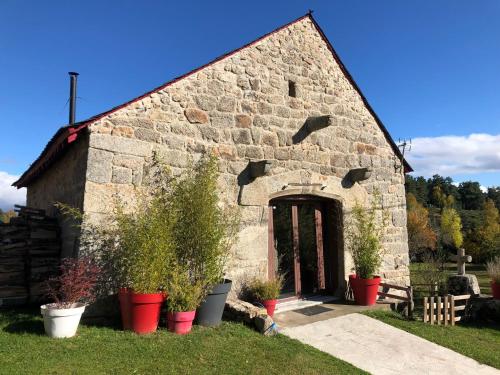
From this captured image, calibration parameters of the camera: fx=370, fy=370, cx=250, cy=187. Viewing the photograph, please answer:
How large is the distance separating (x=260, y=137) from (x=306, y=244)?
241 cm

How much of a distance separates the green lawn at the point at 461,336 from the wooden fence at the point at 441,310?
17cm

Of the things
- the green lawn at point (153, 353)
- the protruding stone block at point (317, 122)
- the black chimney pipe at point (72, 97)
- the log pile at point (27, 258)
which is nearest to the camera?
the green lawn at point (153, 353)

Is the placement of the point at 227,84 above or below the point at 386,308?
above

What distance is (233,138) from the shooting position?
251 inches

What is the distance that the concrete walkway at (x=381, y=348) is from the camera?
454cm

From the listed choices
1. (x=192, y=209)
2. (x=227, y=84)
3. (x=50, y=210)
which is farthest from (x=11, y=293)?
(x=227, y=84)

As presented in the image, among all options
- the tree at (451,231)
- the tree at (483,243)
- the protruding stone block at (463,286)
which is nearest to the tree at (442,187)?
the tree at (451,231)

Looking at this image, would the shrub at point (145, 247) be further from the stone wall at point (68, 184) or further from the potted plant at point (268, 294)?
the potted plant at point (268, 294)

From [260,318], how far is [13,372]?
2866 mm

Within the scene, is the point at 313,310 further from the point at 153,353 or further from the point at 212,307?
the point at 153,353

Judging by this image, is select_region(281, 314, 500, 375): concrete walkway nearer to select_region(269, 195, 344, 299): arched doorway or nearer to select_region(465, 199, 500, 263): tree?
select_region(269, 195, 344, 299): arched doorway

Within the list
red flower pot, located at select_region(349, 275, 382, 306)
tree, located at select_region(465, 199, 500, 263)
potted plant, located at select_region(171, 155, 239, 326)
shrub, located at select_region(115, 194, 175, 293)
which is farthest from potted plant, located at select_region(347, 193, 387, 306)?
tree, located at select_region(465, 199, 500, 263)

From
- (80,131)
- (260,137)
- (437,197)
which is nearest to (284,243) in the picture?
(260,137)

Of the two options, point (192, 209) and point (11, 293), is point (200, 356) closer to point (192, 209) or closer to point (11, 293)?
point (192, 209)
